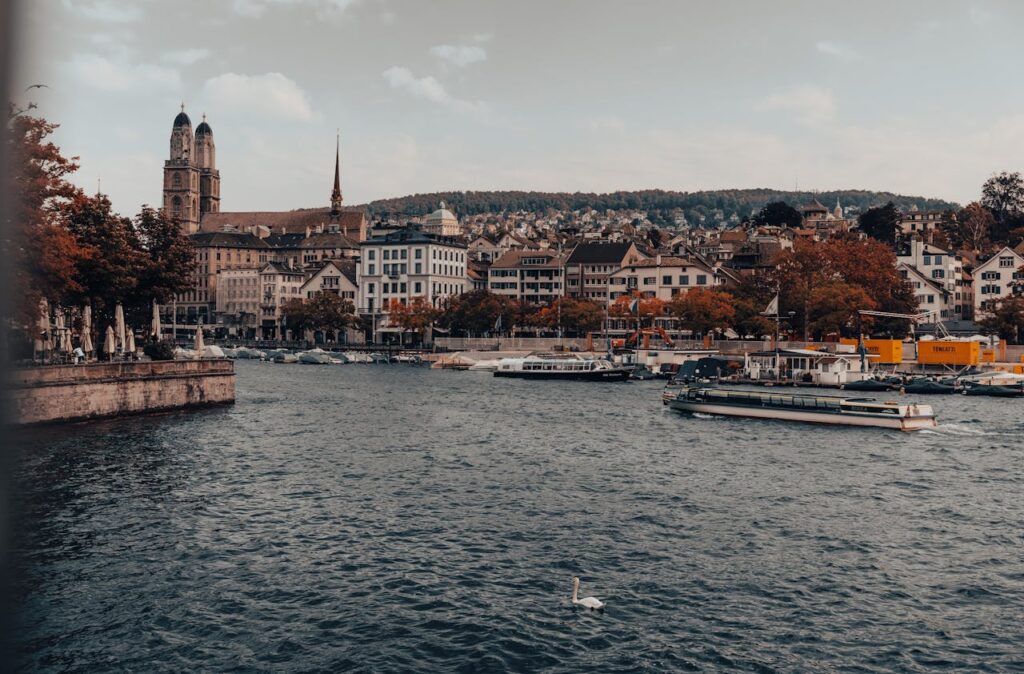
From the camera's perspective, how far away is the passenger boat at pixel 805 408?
52281 mm

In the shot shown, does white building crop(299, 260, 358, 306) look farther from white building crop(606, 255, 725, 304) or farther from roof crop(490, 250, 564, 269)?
white building crop(606, 255, 725, 304)

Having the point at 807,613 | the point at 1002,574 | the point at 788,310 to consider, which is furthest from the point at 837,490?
the point at 788,310

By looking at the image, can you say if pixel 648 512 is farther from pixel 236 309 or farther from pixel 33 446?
pixel 236 309

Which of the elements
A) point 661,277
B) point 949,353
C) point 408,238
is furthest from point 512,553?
point 408,238

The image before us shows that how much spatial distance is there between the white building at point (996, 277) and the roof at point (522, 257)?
2468 inches

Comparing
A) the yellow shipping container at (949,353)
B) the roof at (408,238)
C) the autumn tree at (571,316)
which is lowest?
the yellow shipping container at (949,353)

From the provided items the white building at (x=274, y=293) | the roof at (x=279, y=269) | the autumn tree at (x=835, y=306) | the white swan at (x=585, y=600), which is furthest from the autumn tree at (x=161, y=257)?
the roof at (x=279, y=269)

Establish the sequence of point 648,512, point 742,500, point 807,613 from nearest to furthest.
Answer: point 807,613 → point 648,512 → point 742,500

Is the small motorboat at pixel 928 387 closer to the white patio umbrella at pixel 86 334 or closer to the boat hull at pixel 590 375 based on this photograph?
the boat hull at pixel 590 375

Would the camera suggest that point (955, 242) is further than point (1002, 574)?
Yes

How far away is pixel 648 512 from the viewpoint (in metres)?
29.5

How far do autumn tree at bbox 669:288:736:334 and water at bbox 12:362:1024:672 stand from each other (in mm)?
67454

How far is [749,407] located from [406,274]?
105m

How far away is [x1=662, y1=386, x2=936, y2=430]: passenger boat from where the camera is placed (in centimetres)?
5228
